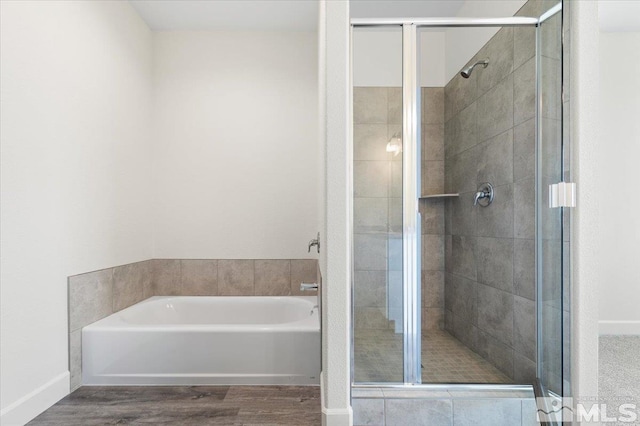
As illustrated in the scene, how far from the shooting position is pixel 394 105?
1.91m

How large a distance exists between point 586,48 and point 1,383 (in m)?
2.96

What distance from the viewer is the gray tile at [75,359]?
86.6 inches

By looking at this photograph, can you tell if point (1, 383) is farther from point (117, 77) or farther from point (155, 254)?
point (117, 77)

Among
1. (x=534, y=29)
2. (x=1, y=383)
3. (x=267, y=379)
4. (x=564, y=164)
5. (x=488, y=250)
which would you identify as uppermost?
(x=534, y=29)

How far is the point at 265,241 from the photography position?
3305 mm

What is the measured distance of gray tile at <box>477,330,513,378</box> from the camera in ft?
6.59

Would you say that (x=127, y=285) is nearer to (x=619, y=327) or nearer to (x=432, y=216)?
(x=432, y=216)

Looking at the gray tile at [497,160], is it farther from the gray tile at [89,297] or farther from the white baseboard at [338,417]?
the gray tile at [89,297]

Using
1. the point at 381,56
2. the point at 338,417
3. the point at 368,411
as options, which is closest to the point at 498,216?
the point at 381,56

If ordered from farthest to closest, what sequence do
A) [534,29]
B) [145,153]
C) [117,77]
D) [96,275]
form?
[145,153] → [117,77] → [96,275] → [534,29]

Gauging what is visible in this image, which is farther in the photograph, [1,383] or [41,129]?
[41,129]

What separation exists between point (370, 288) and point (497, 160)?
3.51ft

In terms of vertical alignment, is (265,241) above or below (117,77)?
below

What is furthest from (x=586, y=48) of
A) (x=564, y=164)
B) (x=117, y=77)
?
(x=117, y=77)
